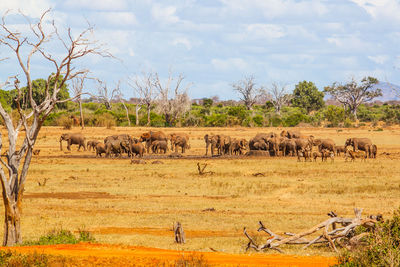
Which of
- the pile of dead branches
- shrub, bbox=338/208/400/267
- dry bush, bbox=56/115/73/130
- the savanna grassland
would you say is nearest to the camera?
shrub, bbox=338/208/400/267

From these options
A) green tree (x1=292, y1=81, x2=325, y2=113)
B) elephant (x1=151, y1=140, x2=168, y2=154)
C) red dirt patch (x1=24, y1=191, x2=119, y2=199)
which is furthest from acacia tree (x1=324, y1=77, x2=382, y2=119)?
red dirt patch (x1=24, y1=191, x2=119, y2=199)

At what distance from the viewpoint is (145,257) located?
11953mm

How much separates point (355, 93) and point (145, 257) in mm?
92813

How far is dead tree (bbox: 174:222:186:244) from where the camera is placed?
15.0 m

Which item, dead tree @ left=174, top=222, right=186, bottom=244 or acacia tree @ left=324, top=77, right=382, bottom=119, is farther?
acacia tree @ left=324, top=77, right=382, bottom=119

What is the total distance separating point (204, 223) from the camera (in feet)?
60.8

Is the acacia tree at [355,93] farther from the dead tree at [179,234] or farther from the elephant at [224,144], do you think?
the dead tree at [179,234]

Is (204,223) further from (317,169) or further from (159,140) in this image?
(159,140)

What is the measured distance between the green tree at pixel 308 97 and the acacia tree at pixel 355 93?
3253 mm

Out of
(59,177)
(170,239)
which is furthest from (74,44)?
(59,177)

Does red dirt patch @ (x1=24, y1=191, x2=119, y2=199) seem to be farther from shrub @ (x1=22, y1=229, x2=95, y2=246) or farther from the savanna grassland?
shrub @ (x1=22, y1=229, x2=95, y2=246)

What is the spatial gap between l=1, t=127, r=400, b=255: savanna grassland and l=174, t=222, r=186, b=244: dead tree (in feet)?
0.58

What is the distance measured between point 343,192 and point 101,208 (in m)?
9.38

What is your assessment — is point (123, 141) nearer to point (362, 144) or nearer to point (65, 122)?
point (362, 144)
